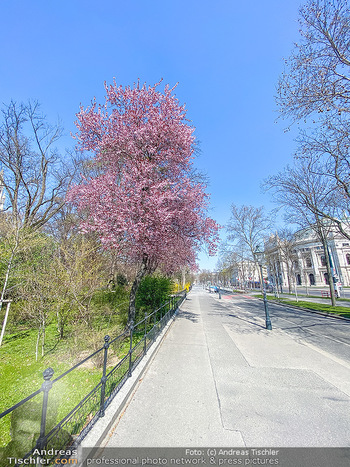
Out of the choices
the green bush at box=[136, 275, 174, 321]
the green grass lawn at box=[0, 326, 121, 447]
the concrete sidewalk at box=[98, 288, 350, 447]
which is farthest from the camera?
the green bush at box=[136, 275, 174, 321]

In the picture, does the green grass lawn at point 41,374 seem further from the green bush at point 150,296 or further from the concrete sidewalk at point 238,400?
the green bush at point 150,296

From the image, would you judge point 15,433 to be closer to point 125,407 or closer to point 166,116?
point 125,407

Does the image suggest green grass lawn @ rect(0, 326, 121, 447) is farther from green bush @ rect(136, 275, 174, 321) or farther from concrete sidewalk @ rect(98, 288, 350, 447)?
green bush @ rect(136, 275, 174, 321)

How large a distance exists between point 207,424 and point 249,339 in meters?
5.63

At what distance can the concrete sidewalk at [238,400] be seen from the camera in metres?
2.90

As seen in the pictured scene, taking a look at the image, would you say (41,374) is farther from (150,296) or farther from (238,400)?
(150,296)

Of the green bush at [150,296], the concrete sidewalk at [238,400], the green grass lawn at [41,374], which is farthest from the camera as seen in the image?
the green bush at [150,296]

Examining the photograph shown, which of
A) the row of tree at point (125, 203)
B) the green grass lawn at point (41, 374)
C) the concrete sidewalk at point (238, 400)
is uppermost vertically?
the row of tree at point (125, 203)

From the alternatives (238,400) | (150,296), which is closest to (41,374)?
(238,400)

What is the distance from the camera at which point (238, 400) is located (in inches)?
152

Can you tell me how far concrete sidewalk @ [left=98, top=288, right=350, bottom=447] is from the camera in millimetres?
2900

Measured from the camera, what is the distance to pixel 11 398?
14.6 feet

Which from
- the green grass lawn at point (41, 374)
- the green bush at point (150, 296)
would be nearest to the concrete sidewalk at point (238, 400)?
the green grass lawn at point (41, 374)

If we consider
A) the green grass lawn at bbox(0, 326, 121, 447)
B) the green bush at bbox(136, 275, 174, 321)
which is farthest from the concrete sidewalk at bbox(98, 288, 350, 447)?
the green bush at bbox(136, 275, 174, 321)
